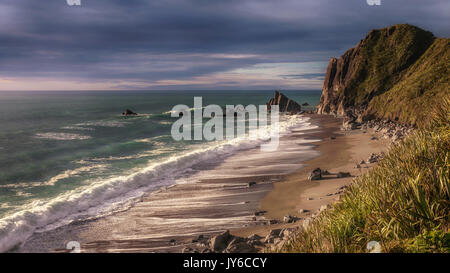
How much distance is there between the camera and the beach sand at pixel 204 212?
10.4 metres

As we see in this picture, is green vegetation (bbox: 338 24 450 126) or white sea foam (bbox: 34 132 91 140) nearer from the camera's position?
green vegetation (bbox: 338 24 450 126)

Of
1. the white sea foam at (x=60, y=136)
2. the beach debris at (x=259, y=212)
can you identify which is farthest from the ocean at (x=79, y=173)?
the beach debris at (x=259, y=212)

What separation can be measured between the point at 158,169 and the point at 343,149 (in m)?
15.2

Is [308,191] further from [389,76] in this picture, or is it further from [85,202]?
[389,76]

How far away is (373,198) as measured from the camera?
17.9 feet

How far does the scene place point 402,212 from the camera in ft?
16.2

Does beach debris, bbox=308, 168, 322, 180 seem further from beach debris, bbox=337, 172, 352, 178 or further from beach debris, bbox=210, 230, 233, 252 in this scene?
beach debris, bbox=210, 230, 233, 252

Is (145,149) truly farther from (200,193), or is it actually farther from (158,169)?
(200,193)

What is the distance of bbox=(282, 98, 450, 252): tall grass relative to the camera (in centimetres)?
455

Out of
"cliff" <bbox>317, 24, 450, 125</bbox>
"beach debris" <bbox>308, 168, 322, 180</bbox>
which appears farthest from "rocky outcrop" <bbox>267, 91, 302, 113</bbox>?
"beach debris" <bbox>308, 168, 322, 180</bbox>

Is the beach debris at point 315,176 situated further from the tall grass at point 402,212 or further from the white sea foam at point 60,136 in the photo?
the white sea foam at point 60,136

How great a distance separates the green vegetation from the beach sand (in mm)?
24137

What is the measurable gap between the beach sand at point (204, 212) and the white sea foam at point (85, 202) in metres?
0.81
